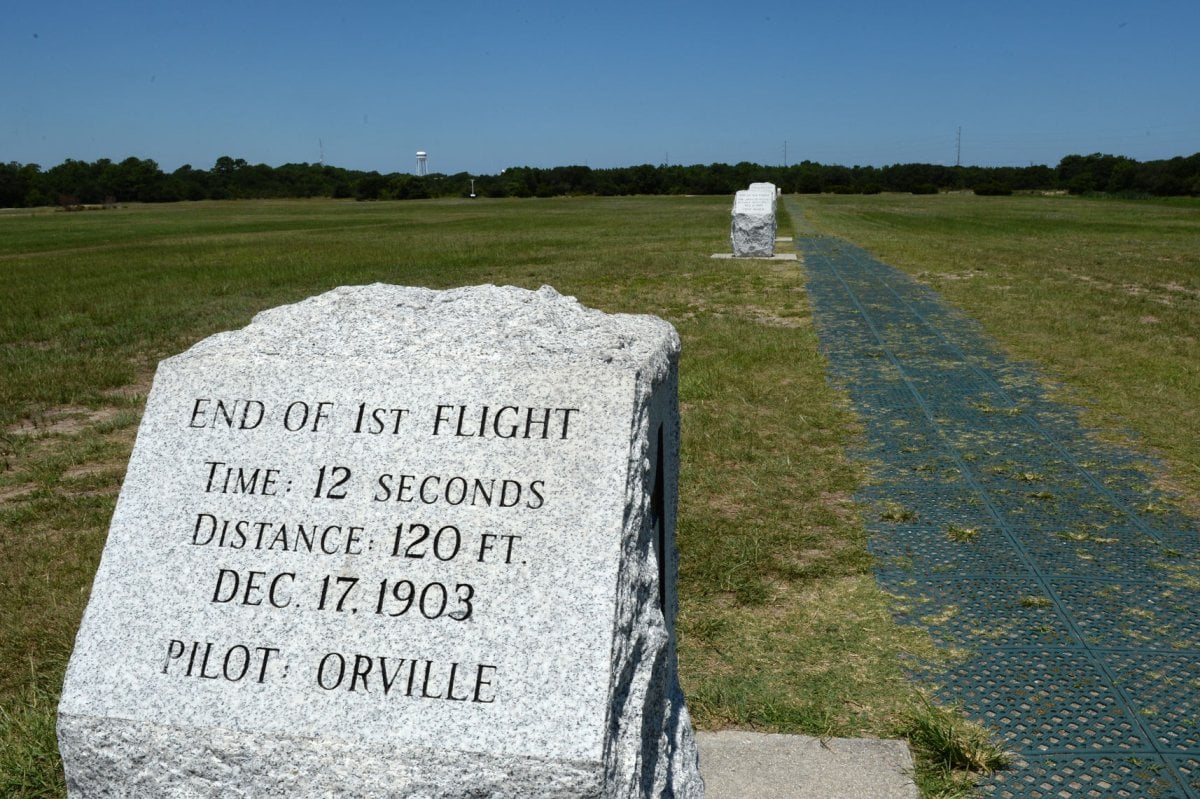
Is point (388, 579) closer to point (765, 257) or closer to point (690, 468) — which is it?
point (690, 468)

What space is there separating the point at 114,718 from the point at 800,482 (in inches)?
200

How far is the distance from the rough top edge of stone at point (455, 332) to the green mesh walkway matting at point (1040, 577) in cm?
206

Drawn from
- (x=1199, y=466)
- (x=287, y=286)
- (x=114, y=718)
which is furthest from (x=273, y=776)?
(x=287, y=286)

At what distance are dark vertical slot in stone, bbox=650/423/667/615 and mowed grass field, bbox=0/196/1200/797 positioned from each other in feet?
2.13

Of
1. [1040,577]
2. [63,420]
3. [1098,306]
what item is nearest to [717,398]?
[1040,577]

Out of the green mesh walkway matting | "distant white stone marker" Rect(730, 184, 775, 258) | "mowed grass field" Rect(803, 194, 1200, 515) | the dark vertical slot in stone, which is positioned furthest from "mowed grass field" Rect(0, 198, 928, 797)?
"mowed grass field" Rect(803, 194, 1200, 515)

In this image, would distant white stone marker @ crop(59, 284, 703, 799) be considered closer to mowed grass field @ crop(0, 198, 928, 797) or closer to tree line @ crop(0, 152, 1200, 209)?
mowed grass field @ crop(0, 198, 928, 797)

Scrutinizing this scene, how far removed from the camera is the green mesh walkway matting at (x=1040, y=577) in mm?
3875

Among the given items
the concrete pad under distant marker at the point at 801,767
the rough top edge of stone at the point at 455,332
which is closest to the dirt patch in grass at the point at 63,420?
the rough top edge of stone at the point at 455,332

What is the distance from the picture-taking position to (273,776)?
2660 mm

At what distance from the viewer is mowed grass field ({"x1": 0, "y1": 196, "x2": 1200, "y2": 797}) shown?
179 inches

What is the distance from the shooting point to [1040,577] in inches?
213

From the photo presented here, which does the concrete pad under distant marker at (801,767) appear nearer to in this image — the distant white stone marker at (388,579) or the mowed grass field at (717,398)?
the mowed grass field at (717,398)

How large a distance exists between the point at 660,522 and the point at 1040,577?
105 inches
